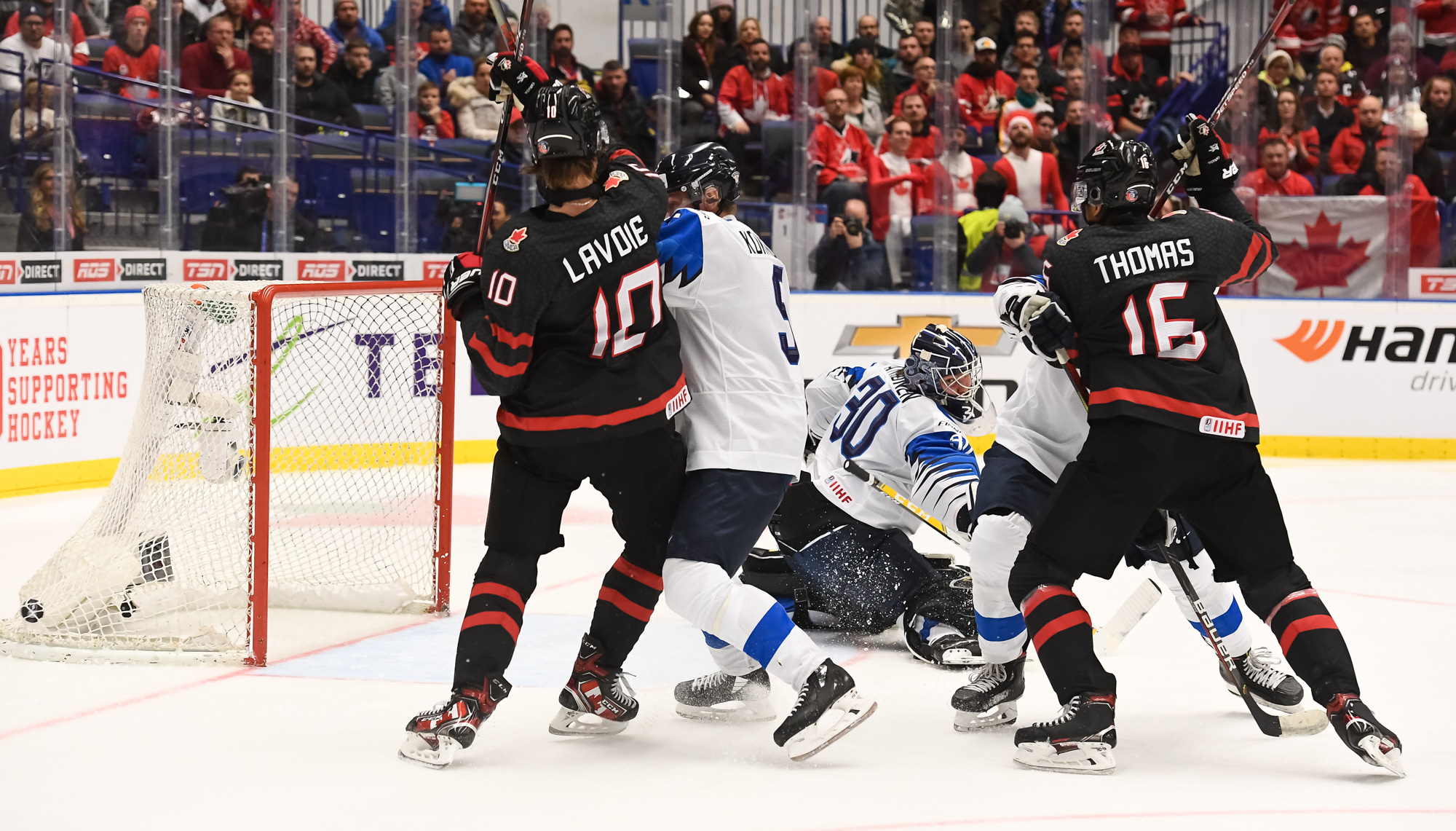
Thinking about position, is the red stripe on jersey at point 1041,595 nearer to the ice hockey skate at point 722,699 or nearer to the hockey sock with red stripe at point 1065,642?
the hockey sock with red stripe at point 1065,642

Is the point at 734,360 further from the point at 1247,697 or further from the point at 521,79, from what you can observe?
the point at 1247,697

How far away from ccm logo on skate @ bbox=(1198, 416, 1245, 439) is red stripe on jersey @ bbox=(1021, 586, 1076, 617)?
412 millimetres

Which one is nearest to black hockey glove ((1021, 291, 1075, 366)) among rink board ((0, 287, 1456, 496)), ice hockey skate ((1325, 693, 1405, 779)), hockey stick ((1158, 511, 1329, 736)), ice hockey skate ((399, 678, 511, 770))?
hockey stick ((1158, 511, 1329, 736))

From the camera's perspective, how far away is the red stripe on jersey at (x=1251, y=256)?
3.21 metres

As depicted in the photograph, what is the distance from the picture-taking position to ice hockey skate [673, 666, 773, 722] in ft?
11.9

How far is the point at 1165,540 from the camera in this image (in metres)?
3.48

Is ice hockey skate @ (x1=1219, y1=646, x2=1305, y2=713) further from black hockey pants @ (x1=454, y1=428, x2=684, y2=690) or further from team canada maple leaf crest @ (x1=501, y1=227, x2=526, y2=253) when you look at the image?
team canada maple leaf crest @ (x1=501, y1=227, x2=526, y2=253)

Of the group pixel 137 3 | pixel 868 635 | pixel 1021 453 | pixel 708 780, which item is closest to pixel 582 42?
pixel 137 3

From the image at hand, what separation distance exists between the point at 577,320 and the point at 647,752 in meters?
0.93

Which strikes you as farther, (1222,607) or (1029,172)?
(1029,172)

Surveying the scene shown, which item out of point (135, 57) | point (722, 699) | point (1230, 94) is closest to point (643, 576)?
point (722, 699)

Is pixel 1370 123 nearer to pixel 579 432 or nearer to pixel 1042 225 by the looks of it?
pixel 1042 225

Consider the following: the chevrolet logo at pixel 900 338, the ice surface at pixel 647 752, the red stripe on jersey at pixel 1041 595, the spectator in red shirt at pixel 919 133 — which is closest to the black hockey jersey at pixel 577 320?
the ice surface at pixel 647 752

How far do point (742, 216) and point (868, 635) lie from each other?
5101 mm
